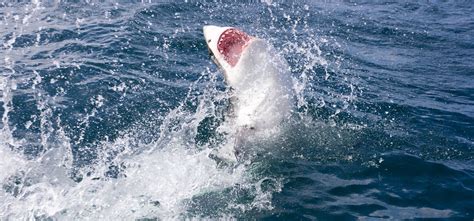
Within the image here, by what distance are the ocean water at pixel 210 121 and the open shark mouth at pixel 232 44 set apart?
114 cm

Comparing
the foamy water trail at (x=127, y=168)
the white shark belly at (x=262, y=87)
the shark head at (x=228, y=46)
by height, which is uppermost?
the shark head at (x=228, y=46)

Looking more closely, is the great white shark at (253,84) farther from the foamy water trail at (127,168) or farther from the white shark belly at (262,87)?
the foamy water trail at (127,168)

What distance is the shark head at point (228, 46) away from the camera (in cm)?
730

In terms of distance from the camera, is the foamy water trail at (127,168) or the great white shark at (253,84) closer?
the foamy water trail at (127,168)

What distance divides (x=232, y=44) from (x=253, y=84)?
661mm

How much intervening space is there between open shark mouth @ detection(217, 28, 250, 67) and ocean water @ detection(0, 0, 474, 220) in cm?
114

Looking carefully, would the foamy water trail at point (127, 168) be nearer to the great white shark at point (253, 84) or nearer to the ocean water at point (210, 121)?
the ocean water at point (210, 121)

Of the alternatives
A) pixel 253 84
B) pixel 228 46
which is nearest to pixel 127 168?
pixel 253 84

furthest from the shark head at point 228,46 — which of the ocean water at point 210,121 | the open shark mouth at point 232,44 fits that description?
the ocean water at point 210,121

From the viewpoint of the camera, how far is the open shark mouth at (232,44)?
7.30 meters

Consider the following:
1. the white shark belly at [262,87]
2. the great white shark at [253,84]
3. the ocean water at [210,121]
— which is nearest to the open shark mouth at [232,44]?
the great white shark at [253,84]

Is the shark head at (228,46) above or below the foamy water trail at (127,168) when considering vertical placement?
above

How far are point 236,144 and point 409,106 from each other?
3.26 meters

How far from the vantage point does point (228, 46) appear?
7434 millimetres
